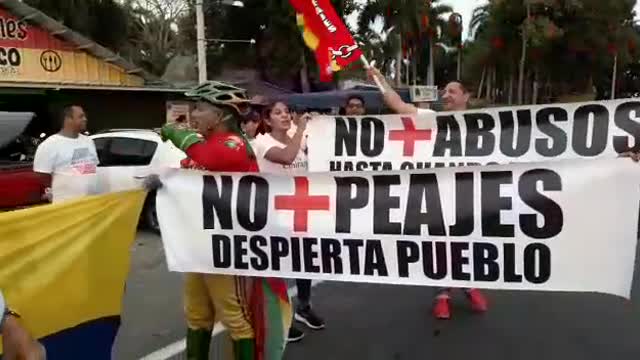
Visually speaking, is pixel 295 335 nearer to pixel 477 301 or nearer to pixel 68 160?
pixel 477 301

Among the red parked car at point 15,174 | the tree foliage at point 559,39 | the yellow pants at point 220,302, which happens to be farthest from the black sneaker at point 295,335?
the tree foliage at point 559,39

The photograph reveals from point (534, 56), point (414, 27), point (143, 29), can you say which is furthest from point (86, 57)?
point (534, 56)

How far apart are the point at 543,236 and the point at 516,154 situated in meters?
1.88

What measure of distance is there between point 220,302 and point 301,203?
677 mm

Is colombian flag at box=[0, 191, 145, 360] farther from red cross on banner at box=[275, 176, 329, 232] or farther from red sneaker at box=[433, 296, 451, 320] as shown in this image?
red sneaker at box=[433, 296, 451, 320]

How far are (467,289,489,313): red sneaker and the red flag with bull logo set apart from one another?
213 cm

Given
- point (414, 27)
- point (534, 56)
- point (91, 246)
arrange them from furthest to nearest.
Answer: point (534, 56) → point (414, 27) → point (91, 246)

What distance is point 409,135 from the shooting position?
19.2 feet

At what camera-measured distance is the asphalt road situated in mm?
4809

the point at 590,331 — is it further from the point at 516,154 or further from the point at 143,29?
the point at 143,29

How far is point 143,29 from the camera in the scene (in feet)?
168

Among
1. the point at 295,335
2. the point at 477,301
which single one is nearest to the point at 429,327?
the point at 477,301

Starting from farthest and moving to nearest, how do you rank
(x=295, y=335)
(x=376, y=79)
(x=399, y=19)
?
(x=399, y=19) → (x=376, y=79) → (x=295, y=335)

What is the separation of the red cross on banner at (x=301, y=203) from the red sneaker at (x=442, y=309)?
7.08 ft
